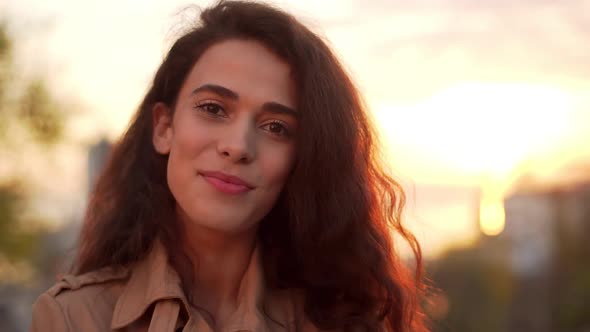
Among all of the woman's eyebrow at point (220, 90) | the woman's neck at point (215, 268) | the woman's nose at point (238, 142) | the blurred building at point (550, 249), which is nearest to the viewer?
the woman's nose at point (238, 142)

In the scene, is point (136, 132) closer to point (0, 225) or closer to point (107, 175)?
point (107, 175)

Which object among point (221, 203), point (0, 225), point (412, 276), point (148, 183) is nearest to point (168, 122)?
point (148, 183)

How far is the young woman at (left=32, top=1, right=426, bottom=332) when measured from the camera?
3936 millimetres

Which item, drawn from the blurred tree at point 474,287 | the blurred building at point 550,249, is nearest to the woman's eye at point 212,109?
the blurred tree at point 474,287

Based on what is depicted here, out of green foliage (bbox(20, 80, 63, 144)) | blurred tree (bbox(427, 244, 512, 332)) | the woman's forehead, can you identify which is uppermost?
green foliage (bbox(20, 80, 63, 144))

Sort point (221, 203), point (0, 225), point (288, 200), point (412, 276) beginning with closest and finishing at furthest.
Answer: point (221, 203)
point (288, 200)
point (412, 276)
point (0, 225)

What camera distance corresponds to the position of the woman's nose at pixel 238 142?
3861 millimetres

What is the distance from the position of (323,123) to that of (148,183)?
76 centimetres

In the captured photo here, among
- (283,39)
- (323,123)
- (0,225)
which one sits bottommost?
(0,225)

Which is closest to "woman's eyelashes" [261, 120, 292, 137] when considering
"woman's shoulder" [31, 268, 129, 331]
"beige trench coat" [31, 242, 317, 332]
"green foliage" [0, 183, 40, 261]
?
"beige trench coat" [31, 242, 317, 332]

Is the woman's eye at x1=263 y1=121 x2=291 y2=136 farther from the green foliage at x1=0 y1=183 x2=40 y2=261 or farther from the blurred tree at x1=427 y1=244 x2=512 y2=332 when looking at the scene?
the blurred tree at x1=427 y1=244 x2=512 y2=332

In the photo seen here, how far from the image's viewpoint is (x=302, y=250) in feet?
14.1

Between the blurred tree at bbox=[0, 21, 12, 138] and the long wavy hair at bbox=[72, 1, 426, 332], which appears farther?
the blurred tree at bbox=[0, 21, 12, 138]

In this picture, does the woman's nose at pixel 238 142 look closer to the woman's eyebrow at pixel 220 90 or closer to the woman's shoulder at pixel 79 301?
the woman's eyebrow at pixel 220 90
